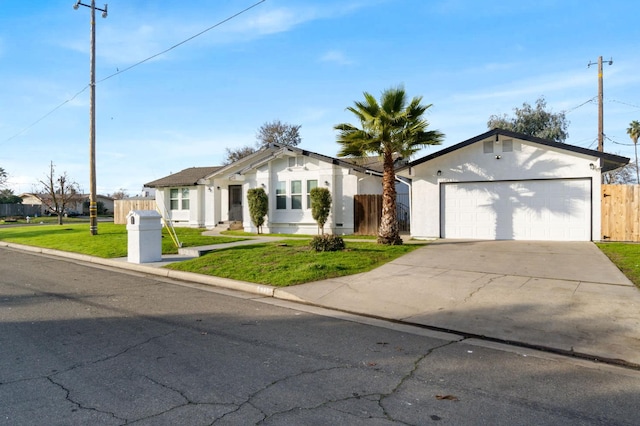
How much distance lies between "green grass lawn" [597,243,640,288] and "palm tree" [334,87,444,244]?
601 centimetres

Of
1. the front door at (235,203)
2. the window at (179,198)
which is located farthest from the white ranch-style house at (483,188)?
the window at (179,198)

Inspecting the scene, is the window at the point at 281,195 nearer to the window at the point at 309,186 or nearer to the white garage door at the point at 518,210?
the window at the point at 309,186

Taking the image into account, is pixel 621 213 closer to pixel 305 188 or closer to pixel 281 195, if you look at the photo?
pixel 305 188

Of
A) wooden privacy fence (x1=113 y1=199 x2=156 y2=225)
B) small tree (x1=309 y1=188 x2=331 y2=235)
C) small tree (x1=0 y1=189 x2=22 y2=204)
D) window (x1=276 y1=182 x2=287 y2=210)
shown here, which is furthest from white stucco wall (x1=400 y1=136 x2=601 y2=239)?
small tree (x1=0 y1=189 x2=22 y2=204)

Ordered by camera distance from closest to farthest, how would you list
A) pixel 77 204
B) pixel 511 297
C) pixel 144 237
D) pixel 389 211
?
pixel 511 297, pixel 144 237, pixel 389 211, pixel 77 204

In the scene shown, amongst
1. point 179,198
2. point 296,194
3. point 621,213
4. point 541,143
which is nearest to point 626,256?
point 621,213

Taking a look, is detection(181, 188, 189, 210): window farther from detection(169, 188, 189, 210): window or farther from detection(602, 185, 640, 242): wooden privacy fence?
detection(602, 185, 640, 242): wooden privacy fence

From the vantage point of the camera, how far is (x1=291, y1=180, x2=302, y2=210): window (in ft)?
71.3

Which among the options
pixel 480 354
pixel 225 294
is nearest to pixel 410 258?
pixel 225 294

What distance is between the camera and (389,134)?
46.2ft

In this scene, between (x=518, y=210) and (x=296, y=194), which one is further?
(x=296, y=194)

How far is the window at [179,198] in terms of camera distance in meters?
27.8

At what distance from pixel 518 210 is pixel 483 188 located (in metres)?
1.48

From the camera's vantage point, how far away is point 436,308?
7613mm
